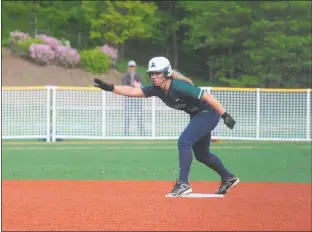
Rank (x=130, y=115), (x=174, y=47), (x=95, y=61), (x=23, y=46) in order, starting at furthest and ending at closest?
(x=174, y=47) < (x=95, y=61) < (x=23, y=46) < (x=130, y=115)

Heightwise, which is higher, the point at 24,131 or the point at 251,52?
the point at 251,52

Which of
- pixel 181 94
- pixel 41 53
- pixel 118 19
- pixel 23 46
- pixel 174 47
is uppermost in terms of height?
pixel 118 19

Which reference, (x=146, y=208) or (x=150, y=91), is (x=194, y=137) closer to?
(x=150, y=91)

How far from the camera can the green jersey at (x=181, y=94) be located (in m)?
9.80

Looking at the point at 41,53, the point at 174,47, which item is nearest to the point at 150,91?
the point at 41,53

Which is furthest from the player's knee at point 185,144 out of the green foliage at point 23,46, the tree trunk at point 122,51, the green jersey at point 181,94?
the tree trunk at point 122,51

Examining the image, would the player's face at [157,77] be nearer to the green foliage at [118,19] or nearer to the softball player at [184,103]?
the softball player at [184,103]

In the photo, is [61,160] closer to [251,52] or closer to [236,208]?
[236,208]

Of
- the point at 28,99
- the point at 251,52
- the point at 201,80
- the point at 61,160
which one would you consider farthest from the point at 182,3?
the point at 61,160

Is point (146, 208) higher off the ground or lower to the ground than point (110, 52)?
lower

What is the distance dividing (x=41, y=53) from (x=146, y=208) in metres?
32.9

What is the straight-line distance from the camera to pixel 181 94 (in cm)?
982

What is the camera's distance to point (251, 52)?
3934cm

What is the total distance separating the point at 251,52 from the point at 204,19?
3.52 meters
